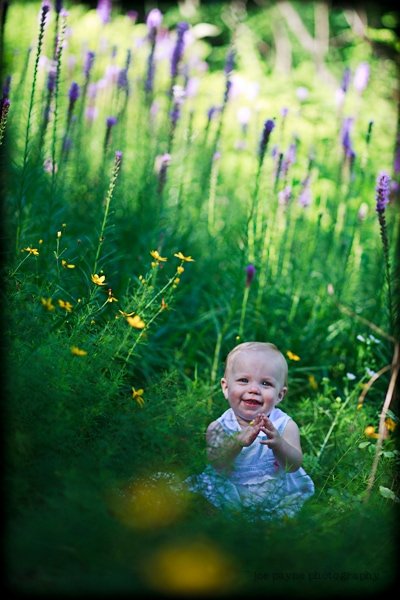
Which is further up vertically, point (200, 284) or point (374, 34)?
point (374, 34)

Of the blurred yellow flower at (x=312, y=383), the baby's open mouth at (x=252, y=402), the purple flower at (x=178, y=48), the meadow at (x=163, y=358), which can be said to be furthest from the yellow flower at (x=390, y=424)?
the purple flower at (x=178, y=48)

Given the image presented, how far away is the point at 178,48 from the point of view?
3633mm

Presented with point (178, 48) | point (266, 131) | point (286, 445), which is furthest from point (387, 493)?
point (178, 48)

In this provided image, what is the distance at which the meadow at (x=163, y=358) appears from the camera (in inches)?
70.0

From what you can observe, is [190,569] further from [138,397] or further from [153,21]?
[153,21]

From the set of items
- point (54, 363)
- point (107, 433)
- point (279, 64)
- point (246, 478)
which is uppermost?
point (279, 64)

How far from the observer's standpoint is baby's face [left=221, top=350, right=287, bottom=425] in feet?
8.18

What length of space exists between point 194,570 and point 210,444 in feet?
2.24

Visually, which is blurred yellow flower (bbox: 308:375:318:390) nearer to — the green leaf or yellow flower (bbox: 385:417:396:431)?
yellow flower (bbox: 385:417:396:431)

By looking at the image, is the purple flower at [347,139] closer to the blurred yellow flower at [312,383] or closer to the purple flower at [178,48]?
the purple flower at [178,48]

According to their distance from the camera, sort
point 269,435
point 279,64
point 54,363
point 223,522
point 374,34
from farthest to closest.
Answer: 1. point 279,64
2. point 374,34
3. point 269,435
4. point 54,363
5. point 223,522

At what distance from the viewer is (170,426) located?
2.28m

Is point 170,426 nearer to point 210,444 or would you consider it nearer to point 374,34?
point 210,444

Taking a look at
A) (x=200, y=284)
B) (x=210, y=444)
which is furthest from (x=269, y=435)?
(x=200, y=284)
